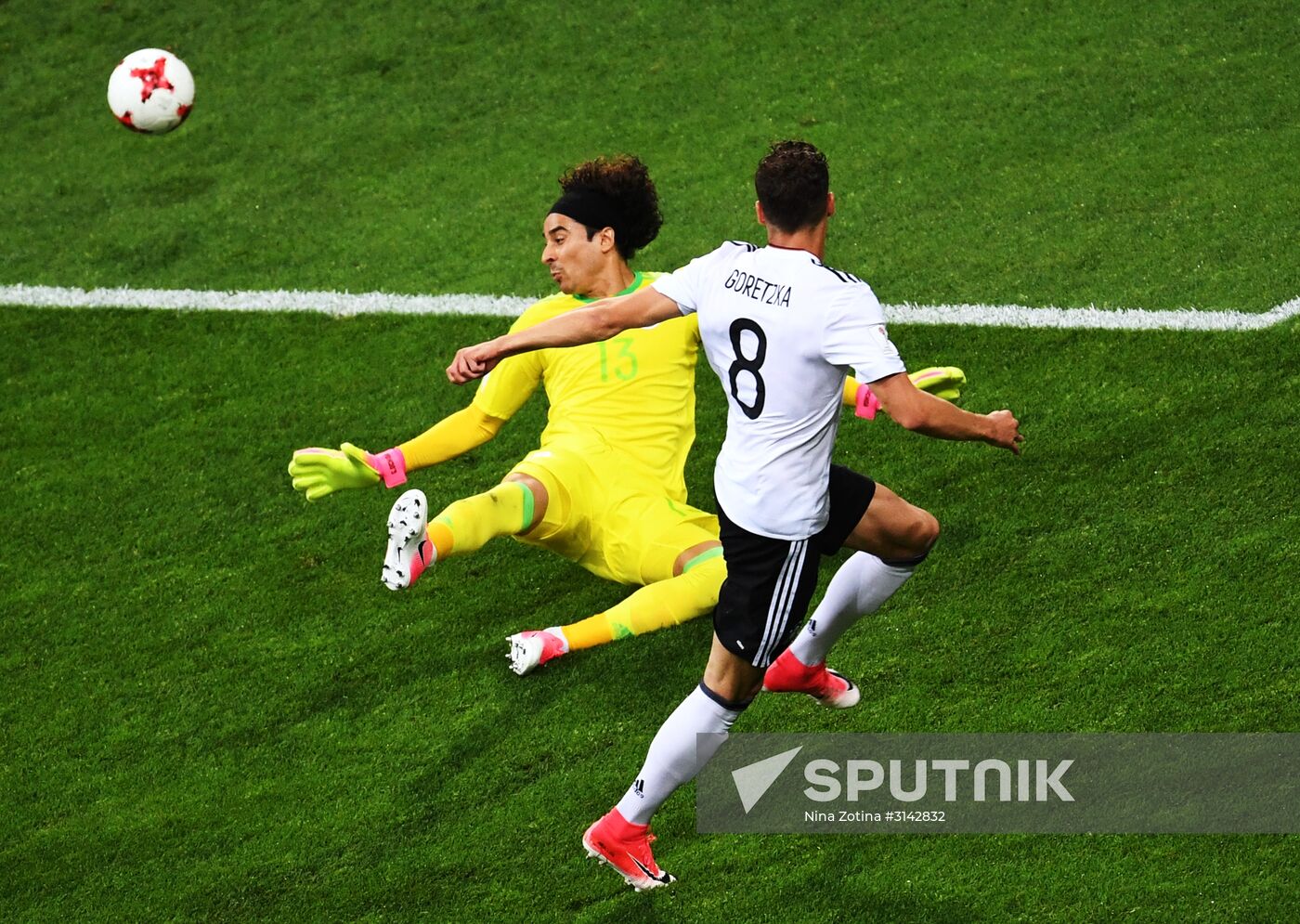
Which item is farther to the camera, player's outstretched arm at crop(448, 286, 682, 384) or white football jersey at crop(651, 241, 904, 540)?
player's outstretched arm at crop(448, 286, 682, 384)

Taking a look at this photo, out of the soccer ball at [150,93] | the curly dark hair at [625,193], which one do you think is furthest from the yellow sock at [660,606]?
the soccer ball at [150,93]

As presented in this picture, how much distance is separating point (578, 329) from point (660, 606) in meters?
1.43

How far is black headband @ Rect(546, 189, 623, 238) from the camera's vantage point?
6.00 m

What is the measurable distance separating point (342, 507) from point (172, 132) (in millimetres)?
4590

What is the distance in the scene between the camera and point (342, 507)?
6762 mm

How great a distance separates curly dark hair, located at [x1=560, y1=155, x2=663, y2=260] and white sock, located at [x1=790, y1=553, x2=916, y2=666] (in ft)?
5.68

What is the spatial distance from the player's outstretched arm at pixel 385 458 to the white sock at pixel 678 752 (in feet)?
4.96


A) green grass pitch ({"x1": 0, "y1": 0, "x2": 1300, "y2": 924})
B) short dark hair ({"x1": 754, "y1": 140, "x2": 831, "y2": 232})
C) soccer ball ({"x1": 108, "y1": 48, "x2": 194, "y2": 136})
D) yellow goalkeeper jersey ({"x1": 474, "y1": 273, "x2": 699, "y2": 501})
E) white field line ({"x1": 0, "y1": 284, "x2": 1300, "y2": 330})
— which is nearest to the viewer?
short dark hair ({"x1": 754, "y1": 140, "x2": 831, "y2": 232})

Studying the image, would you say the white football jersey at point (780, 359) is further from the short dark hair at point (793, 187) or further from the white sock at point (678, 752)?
the white sock at point (678, 752)

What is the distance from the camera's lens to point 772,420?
4.39m

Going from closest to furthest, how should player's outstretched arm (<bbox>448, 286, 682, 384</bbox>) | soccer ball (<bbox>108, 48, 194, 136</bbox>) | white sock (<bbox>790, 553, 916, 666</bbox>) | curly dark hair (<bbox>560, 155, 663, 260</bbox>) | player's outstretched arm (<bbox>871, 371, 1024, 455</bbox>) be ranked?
player's outstretched arm (<bbox>871, 371, 1024, 455</bbox>) < player's outstretched arm (<bbox>448, 286, 682, 384</bbox>) < white sock (<bbox>790, 553, 916, 666</bbox>) < curly dark hair (<bbox>560, 155, 663, 260</bbox>) < soccer ball (<bbox>108, 48, 194, 136</bbox>)

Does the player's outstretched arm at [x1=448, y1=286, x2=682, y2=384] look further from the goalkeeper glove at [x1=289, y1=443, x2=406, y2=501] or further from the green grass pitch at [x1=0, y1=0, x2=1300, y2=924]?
the green grass pitch at [x1=0, y1=0, x2=1300, y2=924]

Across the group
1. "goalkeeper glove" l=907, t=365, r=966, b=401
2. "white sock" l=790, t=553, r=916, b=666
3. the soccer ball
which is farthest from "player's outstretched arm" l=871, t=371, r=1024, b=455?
the soccer ball

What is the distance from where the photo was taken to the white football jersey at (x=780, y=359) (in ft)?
13.6
